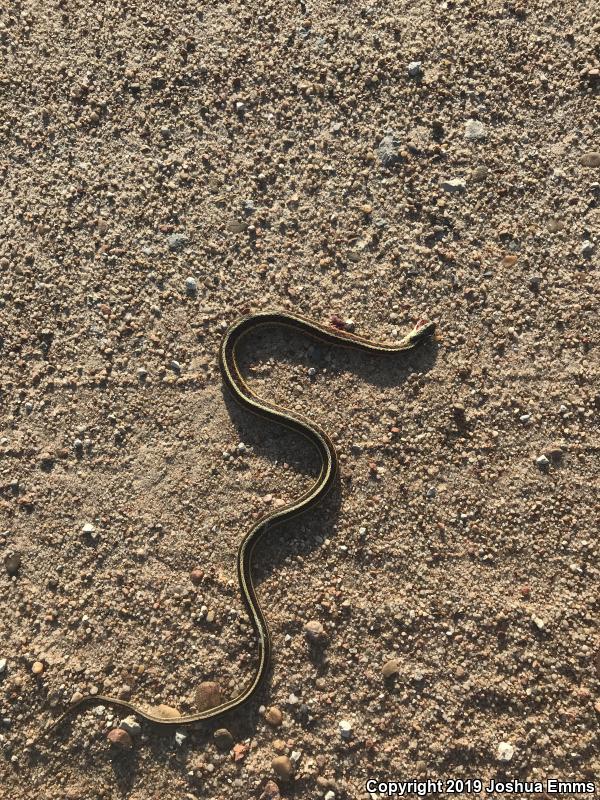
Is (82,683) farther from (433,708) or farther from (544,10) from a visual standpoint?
(544,10)

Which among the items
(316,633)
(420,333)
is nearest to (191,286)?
(420,333)

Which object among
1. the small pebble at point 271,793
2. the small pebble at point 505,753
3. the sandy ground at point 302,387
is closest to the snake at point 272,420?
the sandy ground at point 302,387

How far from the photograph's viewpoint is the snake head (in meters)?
4.70

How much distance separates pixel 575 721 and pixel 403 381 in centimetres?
274

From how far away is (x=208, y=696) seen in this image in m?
4.59

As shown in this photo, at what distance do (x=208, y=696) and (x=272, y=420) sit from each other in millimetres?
2131

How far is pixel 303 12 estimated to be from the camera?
16.4 ft

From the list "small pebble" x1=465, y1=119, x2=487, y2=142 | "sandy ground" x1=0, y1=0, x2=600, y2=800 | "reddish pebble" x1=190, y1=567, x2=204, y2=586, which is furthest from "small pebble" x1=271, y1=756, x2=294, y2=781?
"small pebble" x1=465, y1=119, x2=487, y2=142

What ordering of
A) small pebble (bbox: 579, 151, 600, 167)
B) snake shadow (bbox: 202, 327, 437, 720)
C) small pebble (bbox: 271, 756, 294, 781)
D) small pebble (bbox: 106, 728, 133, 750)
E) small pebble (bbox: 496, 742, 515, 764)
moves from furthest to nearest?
small pebble (bbox: 579, 151, 600, 167)
snake shadow (bbox: 202, 327, 437, 720)
small pebble (bbox: 106, 728, 133, 750)
small pebble (bbox: 271, 756, 294, 781)
small pebble (bbox: 496, 742, 515, 764)

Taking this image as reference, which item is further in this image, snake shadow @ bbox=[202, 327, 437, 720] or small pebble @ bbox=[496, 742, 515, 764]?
snake shadow @ bbox=[202, 327, 437, 720]

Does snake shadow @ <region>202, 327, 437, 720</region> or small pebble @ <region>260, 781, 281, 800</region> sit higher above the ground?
snake shadow @ <region>202, 327, 437, 720</region>

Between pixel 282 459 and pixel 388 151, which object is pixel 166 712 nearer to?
pixel 282 459

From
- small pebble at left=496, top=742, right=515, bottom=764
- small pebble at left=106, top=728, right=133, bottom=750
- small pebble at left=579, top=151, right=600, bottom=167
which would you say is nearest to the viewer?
small pebble at left=496, top=742, right=515, bottom=764

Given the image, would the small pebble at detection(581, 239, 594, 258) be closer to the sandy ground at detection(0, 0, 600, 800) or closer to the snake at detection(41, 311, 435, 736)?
the sandy ground at detection(0, 0, 600, 800)
